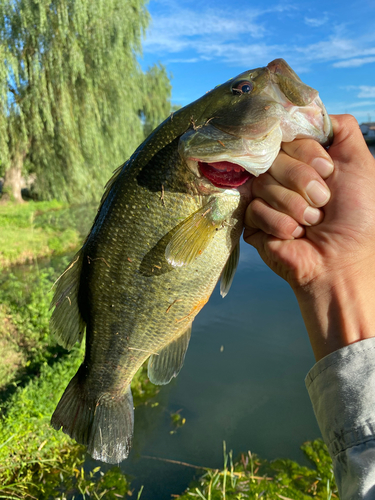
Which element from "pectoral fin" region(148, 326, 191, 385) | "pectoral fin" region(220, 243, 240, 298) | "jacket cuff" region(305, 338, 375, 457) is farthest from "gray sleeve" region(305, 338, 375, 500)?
"pectoral fin" region(148, 326, 191, 385)

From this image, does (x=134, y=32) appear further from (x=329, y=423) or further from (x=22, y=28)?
(x=329, y=423)

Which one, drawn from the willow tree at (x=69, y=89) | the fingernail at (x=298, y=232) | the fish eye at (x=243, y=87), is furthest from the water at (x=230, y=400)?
the willow tree at (x=69, y=89)

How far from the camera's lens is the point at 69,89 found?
36.9ft

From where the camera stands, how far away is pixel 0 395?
414 cm

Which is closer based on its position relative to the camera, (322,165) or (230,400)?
(322,165)

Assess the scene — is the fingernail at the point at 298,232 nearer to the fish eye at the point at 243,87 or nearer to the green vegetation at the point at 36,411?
the fish eye at the point at 243,87

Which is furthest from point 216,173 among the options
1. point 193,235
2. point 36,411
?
point 36,411

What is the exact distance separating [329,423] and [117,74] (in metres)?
12.6

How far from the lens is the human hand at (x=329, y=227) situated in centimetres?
147

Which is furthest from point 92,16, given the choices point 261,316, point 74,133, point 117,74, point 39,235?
point 261,316

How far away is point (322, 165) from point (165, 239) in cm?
76

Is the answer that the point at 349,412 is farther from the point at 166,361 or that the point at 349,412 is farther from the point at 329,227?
the point at 166,361

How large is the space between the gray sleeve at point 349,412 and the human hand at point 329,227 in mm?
105

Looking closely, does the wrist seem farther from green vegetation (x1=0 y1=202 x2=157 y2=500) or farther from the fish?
green vegetation (x1=0 y1=202 x2=157 y2=500)
